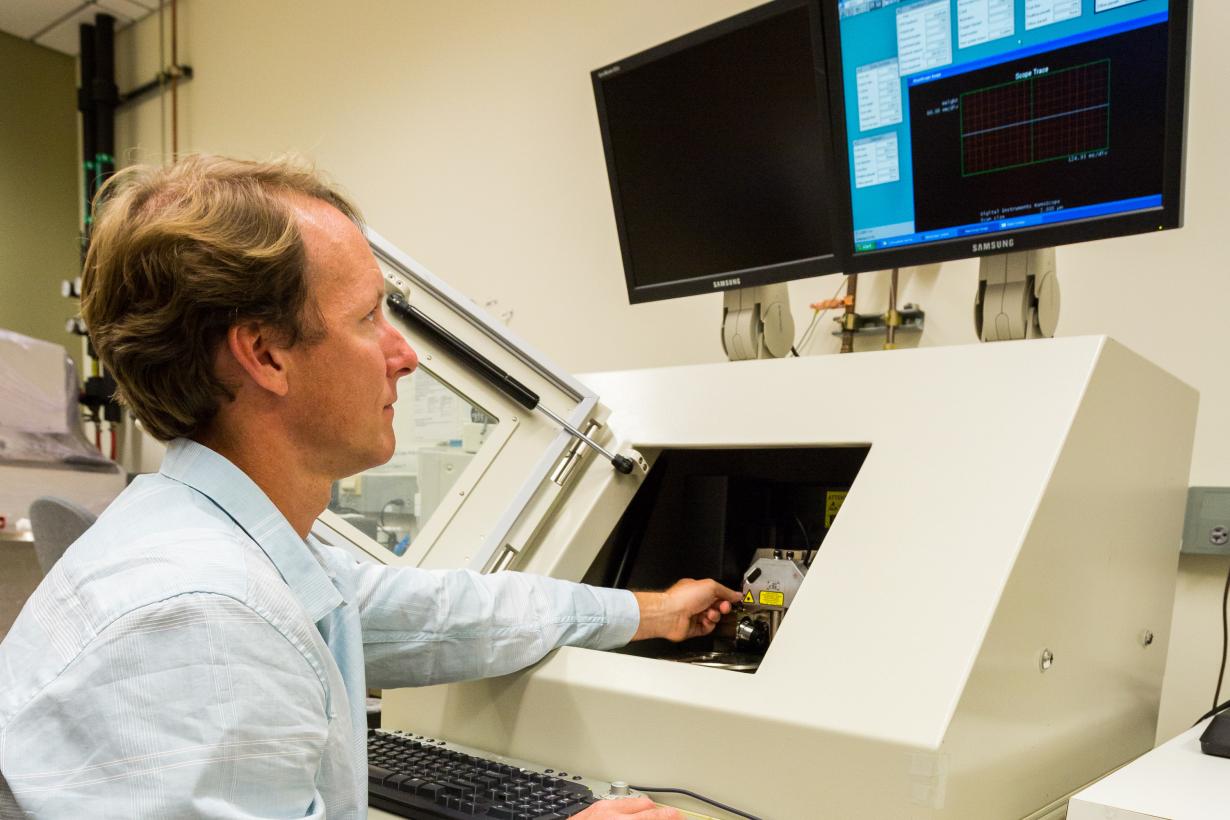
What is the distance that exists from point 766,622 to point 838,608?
1.18 ft

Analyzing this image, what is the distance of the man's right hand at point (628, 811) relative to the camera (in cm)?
82

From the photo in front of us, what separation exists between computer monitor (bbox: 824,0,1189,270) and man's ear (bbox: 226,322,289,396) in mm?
889

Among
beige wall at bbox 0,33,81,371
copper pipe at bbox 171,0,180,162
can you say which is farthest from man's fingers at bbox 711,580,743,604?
beige wall at bbox 0,33,81,371

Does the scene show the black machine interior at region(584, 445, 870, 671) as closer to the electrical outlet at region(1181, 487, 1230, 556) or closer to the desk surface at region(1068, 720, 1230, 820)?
the electrical outlet at region(1181, 487, 1230, 556)

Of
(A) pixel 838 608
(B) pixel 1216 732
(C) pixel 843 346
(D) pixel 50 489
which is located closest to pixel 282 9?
(D) pixel 50 489

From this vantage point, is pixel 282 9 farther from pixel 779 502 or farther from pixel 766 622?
pixel 766 622

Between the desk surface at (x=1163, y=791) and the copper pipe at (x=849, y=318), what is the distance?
0.92 m

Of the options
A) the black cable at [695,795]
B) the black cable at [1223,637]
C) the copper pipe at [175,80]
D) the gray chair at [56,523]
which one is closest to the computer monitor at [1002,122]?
the black cable at [1223,637]

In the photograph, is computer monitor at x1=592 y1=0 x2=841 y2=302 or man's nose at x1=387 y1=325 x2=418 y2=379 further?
computer monitor at x1=592 y1=0 x2=841 y2=302

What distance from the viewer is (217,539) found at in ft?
2.19

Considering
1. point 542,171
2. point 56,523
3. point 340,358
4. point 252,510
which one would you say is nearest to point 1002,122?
point 340,358

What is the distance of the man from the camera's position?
59 centimetres

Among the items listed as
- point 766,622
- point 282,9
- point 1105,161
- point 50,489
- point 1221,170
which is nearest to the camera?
point 1105,161

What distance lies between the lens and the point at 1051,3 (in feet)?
3.85
